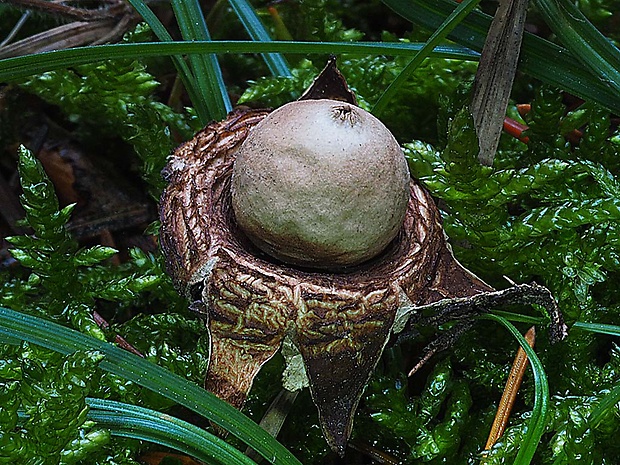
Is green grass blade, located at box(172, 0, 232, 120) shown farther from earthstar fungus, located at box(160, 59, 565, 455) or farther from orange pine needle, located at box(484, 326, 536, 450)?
orange pine needle, located at box(484, 326, 536, 450)

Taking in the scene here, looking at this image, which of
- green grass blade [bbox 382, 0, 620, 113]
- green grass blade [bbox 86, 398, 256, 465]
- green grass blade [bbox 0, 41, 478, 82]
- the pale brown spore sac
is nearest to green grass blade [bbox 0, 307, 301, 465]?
green grass blade [bbox 86, 398, 256, 465]

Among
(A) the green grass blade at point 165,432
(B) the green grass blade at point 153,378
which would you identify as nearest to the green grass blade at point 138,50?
(B) the green grass blade at point 153,378

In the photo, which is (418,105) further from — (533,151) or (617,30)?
(617,30)

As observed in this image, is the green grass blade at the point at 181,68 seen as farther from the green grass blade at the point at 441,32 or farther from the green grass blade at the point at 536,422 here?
the green grass blade at the point at 536,422

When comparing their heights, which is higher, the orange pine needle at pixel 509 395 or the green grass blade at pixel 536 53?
the green grass blade at pixel 536 53

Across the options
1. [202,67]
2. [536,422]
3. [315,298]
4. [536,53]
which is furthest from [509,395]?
[202,67]

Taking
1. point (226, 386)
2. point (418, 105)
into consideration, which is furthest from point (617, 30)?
point (226, 386)
